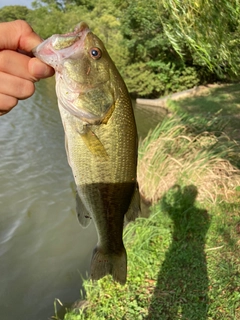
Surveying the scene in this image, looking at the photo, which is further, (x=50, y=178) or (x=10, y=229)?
(x=50, y=178)

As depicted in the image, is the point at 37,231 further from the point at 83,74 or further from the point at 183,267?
the point at 83,74

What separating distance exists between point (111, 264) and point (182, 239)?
2.57 m

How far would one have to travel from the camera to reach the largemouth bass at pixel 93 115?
5.31ft

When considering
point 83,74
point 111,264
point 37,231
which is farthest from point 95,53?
point 37,231

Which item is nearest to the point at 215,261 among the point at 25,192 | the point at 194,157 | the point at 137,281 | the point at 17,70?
the point at 137,281

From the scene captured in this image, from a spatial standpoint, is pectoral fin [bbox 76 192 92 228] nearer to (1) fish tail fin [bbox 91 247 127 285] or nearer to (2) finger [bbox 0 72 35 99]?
(1) fish tail fin [bbox 91 247 127 285]

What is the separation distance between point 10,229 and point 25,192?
4.44 feet

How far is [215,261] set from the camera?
155 inches

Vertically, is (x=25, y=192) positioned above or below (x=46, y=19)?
below

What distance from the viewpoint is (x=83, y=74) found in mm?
1673

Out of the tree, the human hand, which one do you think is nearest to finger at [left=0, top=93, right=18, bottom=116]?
the human hand

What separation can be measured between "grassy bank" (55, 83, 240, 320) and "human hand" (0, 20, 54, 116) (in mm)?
2725

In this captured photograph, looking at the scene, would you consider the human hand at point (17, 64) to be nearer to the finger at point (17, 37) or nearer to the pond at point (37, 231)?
the finger at point (17, 37)

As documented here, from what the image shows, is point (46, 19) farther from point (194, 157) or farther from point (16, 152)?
point (194, 157)
